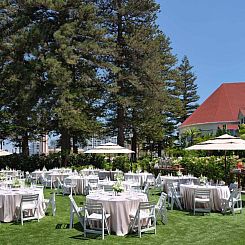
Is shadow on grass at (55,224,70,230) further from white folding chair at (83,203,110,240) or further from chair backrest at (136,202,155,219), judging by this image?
chair backrest at (136,202,155,219)

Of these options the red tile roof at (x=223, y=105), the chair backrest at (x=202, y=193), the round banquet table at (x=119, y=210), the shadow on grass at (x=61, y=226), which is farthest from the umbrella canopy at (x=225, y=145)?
the red tile roof at (x=223, y=105)

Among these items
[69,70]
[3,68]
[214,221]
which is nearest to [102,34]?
[69,70]

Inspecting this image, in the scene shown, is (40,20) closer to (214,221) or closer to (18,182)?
(18,182)

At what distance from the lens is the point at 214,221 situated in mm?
11648

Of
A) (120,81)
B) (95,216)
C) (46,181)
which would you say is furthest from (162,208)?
(120,81)

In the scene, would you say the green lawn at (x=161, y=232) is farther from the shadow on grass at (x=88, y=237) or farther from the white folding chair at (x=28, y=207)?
the white folding chair at (x=28, y=207)

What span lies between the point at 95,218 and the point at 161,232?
1.77 m

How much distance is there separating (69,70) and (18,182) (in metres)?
19.0

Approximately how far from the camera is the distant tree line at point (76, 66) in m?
30.4

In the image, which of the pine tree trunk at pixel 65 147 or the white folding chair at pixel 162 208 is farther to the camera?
the pine tree trunk at pixel 65 147

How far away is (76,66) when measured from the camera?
32500 mm

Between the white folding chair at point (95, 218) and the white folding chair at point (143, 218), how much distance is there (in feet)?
2.12

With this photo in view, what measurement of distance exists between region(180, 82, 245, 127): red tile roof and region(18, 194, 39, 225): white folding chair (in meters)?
36.7

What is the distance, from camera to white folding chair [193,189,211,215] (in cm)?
1277
